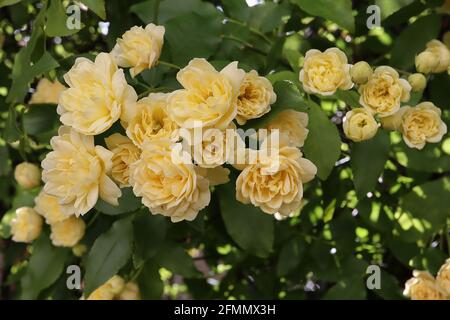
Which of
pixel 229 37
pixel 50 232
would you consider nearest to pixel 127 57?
pixel 229 37

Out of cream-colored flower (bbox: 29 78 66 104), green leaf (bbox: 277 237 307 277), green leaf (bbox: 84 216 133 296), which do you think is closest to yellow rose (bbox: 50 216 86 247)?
green leaf (bbox: 84 216 133 296)

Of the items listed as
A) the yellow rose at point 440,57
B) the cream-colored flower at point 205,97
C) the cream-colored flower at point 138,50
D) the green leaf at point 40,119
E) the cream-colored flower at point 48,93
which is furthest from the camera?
the cream-colored flower at point 48,93

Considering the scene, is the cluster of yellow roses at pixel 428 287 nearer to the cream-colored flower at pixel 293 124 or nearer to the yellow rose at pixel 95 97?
the cream-colored flower at pixel 293 124

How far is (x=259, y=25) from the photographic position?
116 cm

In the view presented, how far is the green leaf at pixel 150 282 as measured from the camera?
1.17 metres

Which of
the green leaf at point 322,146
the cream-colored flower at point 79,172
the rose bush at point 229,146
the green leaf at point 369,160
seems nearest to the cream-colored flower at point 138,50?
the rose bush at point 229,146

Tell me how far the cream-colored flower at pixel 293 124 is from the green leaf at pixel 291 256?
46 centimetres

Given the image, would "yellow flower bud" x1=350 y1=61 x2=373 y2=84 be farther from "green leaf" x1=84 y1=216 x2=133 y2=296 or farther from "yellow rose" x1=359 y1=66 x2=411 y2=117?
"green leaf" x1=84 y1=216 x2=133 y2=296

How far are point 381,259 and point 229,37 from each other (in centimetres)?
57

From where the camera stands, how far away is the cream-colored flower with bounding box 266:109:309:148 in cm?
82

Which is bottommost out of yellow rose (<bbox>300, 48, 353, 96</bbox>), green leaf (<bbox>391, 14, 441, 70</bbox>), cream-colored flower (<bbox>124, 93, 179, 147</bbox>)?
green leaf (<bbox>391, 14, 441, 70</bbox>)

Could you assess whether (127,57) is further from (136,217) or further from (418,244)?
(418,244)

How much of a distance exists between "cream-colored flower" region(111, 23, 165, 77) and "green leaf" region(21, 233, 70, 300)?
0.47m
